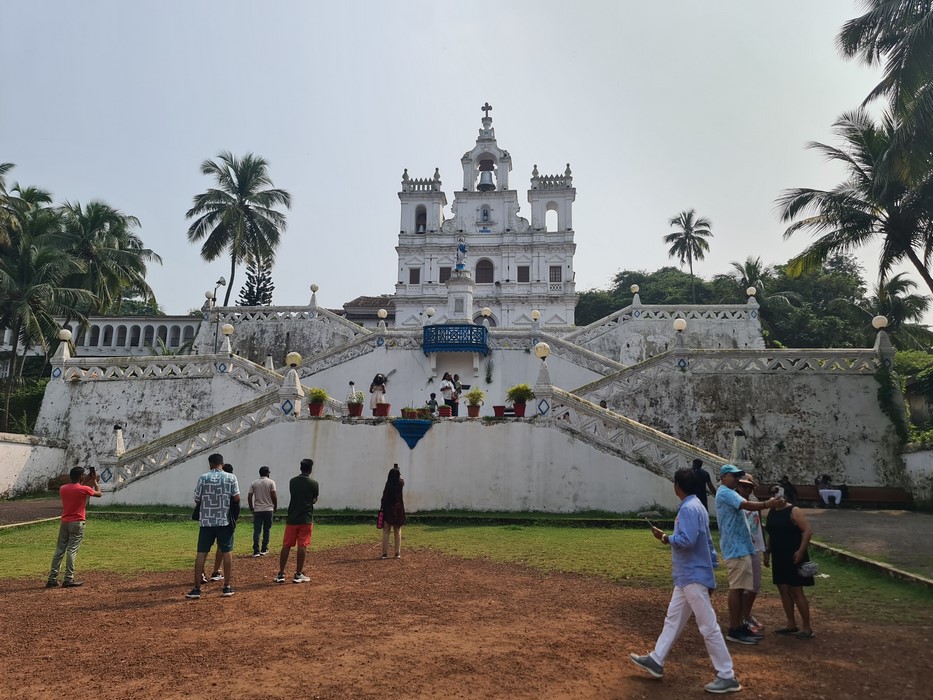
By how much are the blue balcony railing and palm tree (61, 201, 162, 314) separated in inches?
746

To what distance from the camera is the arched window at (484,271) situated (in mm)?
45938

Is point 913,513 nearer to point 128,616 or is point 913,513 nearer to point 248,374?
point 128,616

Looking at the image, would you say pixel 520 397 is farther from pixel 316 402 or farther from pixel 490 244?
pixel 490 244

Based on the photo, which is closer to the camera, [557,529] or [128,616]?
[128,616]

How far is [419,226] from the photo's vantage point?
160ft

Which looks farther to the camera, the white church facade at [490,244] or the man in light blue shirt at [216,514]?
the white church facade at [490,244]

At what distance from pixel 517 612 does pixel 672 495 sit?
26.4 feet

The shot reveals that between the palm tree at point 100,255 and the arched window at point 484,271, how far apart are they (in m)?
21.1

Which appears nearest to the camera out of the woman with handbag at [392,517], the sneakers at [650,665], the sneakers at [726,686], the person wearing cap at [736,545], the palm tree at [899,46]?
the sneakers at [726,686]

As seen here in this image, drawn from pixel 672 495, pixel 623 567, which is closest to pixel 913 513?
pixel 672 495

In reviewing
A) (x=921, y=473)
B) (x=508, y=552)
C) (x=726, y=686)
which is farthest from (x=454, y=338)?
(x=726, y=686)

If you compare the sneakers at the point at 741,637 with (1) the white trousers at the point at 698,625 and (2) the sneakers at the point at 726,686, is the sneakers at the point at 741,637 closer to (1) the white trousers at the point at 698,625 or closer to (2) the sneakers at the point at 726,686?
(1) the white trousers at the point at 698,625

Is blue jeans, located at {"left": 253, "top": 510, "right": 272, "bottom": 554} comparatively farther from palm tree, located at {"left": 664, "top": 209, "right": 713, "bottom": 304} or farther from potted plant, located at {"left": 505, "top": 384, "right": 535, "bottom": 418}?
palm tree, located at {"left": 664, "top": 209, "right": 713, "bottom": 304}

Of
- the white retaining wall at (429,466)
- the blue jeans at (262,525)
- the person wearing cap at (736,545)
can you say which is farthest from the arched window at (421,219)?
the person wearing cap at (736,545)
